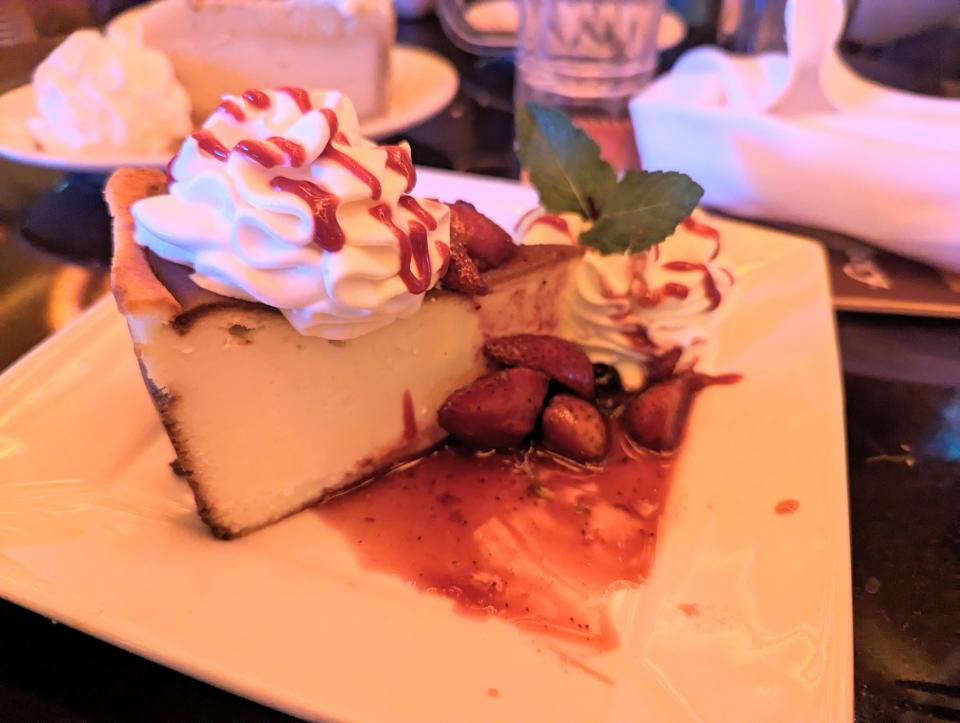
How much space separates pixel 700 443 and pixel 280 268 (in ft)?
2.87

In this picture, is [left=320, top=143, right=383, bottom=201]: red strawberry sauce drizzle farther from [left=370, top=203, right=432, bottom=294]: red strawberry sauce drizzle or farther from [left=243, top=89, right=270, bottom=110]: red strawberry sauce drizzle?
[left=243, top=89, right=270, bottom=110]: red strawberry sauce drizzle

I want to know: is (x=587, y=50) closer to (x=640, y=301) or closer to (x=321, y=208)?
(x=640, y=301)

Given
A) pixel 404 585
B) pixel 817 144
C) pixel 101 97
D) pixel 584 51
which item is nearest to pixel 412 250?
pixel 404 585

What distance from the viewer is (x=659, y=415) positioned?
1480 mm

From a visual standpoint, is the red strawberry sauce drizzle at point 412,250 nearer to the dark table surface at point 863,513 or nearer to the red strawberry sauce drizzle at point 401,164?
the red strawberry sauce drizzle at point 401,164

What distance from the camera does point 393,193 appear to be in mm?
1270

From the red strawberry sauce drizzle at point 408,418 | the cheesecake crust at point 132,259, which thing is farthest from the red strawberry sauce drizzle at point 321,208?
Result: the red strawberry sauce drizzle at point 408,418

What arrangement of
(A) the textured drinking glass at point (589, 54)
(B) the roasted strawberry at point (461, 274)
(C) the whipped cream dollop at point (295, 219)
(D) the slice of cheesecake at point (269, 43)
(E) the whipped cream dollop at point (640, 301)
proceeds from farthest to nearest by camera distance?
(A) the textured drinking glass at point (589, 54) → (D) the slice of cheesecake at point (269, 43) → (E) the whipped cream dollop at point (640, 301) → (B) the roasted strawberry at point (461, 274) → (C) the whipped cream dollop at point (295, 219)

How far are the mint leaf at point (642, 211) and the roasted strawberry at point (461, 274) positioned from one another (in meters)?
0.34

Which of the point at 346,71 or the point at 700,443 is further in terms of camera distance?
the point at 346,71

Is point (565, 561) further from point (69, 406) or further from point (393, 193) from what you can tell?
point (69, 406)

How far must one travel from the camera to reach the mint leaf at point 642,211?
1505 millimetres

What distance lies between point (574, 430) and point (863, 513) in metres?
0.56

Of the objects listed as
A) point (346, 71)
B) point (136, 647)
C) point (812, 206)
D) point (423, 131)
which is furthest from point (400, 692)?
point (423, 131)
